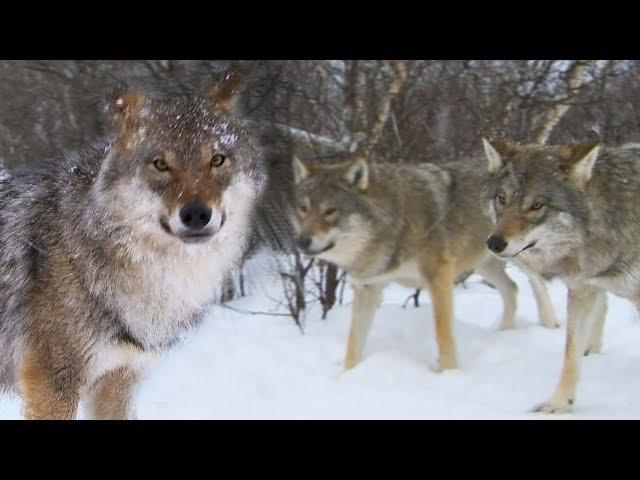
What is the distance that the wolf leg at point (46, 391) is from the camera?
101 inches

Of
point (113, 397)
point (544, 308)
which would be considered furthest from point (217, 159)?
point (544, 308)

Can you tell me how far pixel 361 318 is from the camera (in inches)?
215

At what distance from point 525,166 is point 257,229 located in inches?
81.8

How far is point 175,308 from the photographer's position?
283 centimetres

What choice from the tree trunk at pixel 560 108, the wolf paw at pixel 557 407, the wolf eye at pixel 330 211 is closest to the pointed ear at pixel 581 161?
the wolf paw at pixel 557 407

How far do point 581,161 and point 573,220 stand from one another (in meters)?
0.32

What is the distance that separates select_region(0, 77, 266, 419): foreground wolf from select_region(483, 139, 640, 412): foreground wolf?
1.63 metres

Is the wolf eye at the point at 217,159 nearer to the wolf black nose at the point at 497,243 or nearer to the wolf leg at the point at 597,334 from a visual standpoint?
the wolf black nose at the point at 497,243

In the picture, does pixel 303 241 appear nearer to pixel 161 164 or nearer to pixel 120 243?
pixel 120 243

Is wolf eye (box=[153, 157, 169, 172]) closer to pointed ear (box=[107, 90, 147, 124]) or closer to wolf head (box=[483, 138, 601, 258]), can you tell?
pointed ear (box=[107, 90, 147, 124])

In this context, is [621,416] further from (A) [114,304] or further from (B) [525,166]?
(A) [114,304]

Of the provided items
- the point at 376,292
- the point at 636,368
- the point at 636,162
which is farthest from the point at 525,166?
the point at 376,292

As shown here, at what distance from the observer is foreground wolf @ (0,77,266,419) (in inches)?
101

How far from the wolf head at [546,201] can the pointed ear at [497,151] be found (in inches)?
6.5
